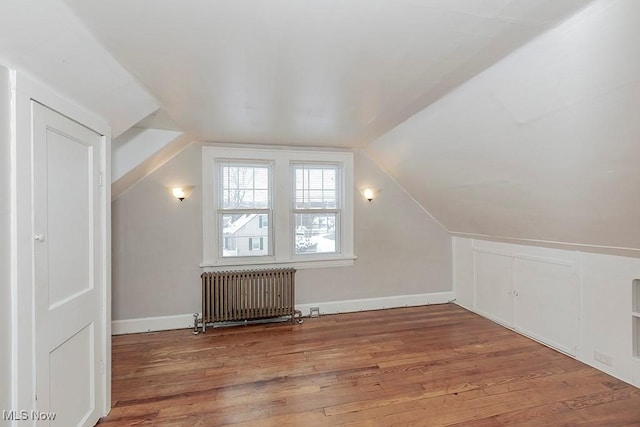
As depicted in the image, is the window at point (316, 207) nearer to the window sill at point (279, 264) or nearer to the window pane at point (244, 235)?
the window sill at point (279, 264)

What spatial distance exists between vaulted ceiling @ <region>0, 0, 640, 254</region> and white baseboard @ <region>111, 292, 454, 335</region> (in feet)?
6.44

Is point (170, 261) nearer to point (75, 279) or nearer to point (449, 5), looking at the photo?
point (75, 279)

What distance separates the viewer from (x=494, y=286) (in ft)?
12.5

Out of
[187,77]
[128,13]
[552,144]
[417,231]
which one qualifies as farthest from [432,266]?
[128,13]

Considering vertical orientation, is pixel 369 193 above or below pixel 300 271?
above

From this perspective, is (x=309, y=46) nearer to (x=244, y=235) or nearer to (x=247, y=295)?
(x=244, y=235)

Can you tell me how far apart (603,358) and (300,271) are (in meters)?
3.17

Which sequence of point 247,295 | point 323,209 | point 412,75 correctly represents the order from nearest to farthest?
point 412,75 → point 247,295 → point 323,209

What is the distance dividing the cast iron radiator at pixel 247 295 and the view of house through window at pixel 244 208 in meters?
0.36

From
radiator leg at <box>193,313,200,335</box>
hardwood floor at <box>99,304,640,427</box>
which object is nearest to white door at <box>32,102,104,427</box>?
hardwood floor at <box>99,304,640,427</box>

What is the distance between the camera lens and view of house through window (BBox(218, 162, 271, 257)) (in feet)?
12.5

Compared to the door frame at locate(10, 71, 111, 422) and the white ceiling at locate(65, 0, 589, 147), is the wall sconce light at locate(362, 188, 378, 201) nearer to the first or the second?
the white ceiling at locate(65, 0, 589, 147)

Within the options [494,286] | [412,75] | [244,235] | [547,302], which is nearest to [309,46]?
[412,75]

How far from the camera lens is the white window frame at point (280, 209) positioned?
145 inches
